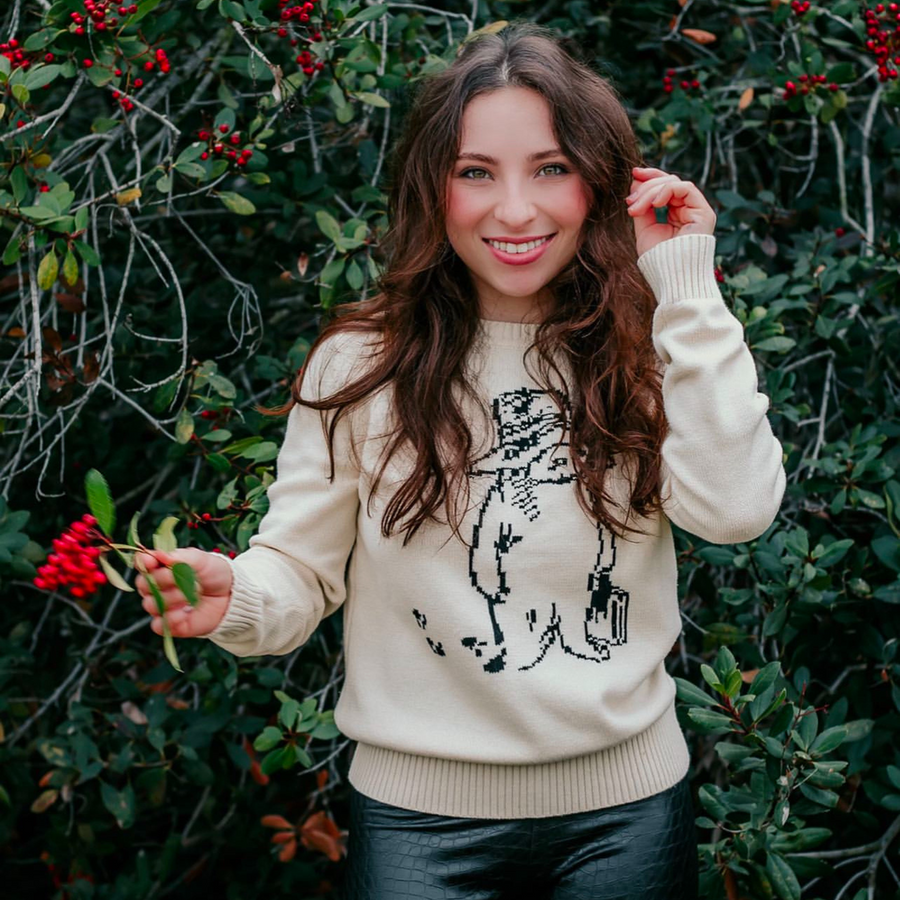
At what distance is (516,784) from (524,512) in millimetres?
346

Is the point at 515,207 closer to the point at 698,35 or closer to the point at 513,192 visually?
the point at 513,192

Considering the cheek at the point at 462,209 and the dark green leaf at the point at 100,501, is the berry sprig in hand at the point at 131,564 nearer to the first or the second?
the dark green leaf at the point at 100,501

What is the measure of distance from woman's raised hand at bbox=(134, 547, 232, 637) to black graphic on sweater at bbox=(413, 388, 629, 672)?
0.27 metres

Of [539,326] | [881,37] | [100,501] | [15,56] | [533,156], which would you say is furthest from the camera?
[881,37]

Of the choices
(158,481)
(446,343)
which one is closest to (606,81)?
(446,343)

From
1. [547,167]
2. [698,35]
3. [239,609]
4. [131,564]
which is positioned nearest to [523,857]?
[239,609]

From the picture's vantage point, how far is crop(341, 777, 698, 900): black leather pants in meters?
1.53

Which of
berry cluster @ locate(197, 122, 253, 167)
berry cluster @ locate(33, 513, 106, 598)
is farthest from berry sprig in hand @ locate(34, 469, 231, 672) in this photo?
berry cluster @ locate(197, 122, 253, 167)

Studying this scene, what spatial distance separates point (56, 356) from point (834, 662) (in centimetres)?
151

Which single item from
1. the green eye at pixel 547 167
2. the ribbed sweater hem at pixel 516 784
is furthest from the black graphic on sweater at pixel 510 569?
the green eye at pixel 547 167

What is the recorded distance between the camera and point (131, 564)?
4.12ft

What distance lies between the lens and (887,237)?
2.19 meters

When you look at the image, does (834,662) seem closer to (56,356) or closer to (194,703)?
(194,703)

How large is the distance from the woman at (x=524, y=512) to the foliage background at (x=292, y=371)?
237 millimetres
